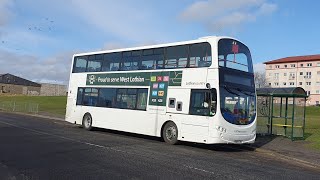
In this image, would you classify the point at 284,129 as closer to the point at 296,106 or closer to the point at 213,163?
the point at 296,106

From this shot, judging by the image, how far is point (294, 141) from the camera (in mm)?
18969

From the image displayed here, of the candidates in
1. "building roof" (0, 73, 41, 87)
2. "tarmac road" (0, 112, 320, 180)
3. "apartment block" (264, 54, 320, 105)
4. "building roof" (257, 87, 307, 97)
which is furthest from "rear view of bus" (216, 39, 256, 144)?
"building roof" (0, 73, 41, 87)

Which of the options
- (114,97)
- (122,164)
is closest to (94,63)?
(114,97)

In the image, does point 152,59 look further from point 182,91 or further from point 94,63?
point 94,63

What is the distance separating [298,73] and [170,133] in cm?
11859

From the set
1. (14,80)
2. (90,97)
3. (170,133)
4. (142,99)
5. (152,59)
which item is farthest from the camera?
(14,80)

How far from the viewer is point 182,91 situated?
15953 mm

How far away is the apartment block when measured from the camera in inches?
4742

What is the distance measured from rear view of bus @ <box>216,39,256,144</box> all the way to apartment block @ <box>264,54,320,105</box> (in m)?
105

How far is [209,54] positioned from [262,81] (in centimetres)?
11025

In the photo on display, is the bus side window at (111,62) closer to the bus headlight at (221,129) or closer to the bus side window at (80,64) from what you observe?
the bus side window at (80,64)

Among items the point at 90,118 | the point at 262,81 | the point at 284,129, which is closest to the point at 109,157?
the point at 90,118

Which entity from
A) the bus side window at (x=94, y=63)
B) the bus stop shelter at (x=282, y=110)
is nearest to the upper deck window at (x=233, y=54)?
the bus stop shelter at (x=282, y=110)

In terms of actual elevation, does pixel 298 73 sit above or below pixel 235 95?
above
